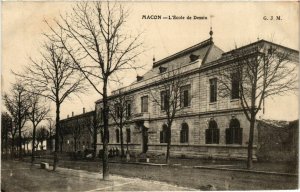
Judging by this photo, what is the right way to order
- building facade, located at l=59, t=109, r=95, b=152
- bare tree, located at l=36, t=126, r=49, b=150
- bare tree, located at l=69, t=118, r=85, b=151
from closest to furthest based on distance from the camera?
building facade, located at l=59, t=109, r=95, b=152
bare tree, located at l=69, t=118, r=85, b=151
bare tree, located at l=36, t=126, r=49, b=150

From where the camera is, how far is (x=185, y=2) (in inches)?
482

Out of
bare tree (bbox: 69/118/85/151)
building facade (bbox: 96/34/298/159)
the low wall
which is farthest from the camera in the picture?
bare tree (bbox: 69/118/85/151)

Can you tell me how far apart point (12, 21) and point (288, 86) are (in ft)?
36.2

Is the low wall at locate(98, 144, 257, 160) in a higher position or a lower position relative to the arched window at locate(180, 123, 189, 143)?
lower

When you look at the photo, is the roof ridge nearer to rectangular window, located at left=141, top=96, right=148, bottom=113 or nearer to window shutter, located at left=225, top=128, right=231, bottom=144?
rectangular window, located at left=141, top=96, right=148, bottom=113

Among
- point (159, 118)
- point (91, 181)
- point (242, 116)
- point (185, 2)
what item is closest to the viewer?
point (185, 2)

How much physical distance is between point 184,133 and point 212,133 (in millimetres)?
3523

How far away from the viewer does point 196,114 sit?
2709 centimetres

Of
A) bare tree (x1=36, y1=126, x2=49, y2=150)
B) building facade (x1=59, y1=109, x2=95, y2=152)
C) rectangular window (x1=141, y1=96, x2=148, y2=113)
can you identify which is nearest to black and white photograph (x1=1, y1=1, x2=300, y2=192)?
rectangular window (x1=141, y1=96, x2=148, y2=113)

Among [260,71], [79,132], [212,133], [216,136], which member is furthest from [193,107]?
[79,132]

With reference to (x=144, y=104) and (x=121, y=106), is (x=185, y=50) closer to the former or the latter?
(x=144, y=104)

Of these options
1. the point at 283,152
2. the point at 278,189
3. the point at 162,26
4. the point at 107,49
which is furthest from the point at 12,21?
the point at 283,152

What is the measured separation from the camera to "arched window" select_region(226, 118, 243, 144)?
22953 mm

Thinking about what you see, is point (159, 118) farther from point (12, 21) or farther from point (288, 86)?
point (12, 21)
